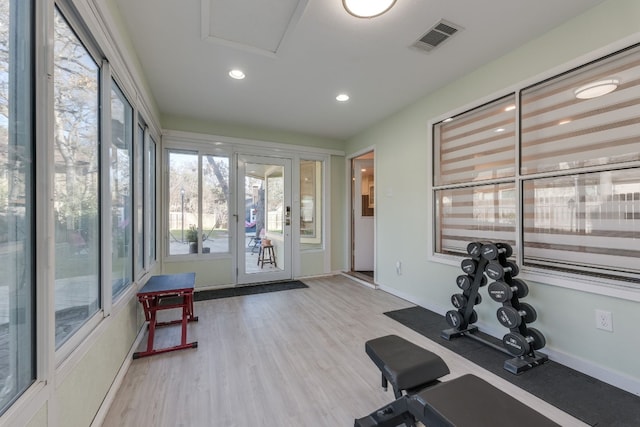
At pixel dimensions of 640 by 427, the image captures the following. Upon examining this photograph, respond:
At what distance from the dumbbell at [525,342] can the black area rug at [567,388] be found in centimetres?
14

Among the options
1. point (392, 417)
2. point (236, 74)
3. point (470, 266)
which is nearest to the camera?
point (392, 417)

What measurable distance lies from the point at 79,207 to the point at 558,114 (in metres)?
3.45

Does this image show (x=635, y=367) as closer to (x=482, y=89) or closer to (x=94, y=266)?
(x=482, y=89)

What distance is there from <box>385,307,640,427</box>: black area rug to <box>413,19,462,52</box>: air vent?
2.66 metres

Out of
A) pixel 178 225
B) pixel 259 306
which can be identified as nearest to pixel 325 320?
pixel 259 306

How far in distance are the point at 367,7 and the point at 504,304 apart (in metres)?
2.47

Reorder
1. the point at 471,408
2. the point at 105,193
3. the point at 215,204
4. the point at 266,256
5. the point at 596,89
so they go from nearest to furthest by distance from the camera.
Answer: the point at 471,408, the point at 105,193, the point at 596,89, the point at 215,204, the point at 266,256

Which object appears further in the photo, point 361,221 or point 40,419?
point 361,221

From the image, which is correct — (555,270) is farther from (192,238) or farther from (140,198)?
(192,238)

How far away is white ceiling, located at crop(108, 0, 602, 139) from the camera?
196 centimetres

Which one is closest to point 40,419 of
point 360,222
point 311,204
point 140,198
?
point 140,198

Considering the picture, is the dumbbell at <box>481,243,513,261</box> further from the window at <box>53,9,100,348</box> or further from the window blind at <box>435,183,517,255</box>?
the window at <box>53,9,100,348</box>

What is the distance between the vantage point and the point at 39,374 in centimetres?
105

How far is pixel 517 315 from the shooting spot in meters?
2.10
